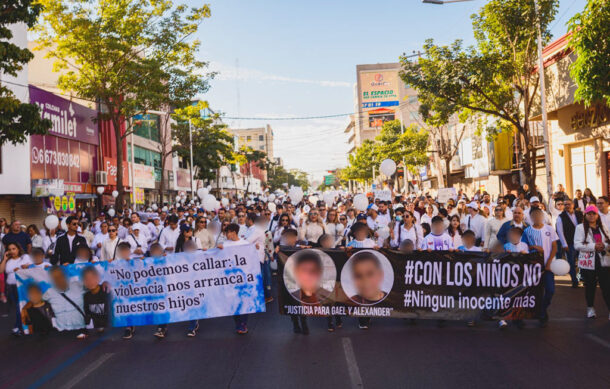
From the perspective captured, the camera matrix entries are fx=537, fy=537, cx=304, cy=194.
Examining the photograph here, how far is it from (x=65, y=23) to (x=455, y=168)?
29.3m

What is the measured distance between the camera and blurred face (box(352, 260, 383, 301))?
7793mm

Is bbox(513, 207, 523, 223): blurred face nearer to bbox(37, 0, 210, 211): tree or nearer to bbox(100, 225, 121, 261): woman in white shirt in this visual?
bbox(100, 225, 121, 261): woman in white shirt

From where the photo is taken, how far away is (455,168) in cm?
4178

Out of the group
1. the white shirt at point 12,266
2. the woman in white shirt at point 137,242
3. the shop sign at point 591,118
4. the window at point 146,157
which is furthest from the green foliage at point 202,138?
the white shirt at point 12,266

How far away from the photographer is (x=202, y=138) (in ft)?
140

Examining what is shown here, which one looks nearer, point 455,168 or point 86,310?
point 86,310

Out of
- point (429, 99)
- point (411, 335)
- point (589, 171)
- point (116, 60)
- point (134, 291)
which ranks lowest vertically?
point (411, 335)

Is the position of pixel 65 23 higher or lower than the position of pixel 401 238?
higher

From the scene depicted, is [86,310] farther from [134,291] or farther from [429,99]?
[429,99]

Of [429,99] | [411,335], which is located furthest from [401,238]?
[429,99]

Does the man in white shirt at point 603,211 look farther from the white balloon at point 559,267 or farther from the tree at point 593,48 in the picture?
the tree at point 593,48

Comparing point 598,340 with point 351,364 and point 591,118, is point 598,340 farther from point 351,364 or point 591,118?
point 591,118

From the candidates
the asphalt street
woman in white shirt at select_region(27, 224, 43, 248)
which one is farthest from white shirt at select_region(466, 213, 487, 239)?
woman in white shirt at select_region(27, 224, 43, 248)

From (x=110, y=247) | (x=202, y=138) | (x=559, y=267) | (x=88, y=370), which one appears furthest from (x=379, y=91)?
(x=88, y=370)
